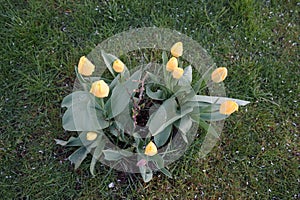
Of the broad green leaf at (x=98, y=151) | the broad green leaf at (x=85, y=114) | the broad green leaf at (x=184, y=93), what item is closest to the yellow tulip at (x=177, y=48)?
the broad green leaf at (x=184, y=93)

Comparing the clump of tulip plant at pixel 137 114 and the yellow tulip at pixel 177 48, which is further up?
the yellow tulip at pixel 177 48

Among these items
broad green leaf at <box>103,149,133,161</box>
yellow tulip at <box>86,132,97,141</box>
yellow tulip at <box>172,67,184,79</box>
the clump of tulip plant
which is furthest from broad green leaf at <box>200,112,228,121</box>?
yellow tulip at <box>86,132,97,141</box>

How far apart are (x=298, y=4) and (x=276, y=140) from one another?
3.46ft

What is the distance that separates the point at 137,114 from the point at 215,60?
30.9 inches

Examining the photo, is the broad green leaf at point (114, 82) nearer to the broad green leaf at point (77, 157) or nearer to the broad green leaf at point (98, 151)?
the broad green leaf at point (98, 151)

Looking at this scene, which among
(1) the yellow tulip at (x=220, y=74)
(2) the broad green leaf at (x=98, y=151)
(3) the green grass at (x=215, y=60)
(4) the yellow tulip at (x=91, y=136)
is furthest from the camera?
(3) the green grass at (x=215, y=60)

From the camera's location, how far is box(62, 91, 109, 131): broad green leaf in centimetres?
149

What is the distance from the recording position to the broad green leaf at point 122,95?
4.86ft

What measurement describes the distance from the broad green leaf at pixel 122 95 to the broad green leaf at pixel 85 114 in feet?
0.23

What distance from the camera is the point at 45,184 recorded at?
1.75m

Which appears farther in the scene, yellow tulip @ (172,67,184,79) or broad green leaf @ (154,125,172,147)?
broad green leaf @ (154,125,172,147)

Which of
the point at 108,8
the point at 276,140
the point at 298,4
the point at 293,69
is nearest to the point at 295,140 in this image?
the point at 276,140

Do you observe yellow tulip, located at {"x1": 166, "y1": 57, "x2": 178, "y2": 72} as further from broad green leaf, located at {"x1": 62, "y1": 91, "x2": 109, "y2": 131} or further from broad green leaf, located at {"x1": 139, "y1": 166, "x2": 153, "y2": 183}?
broad green leaf, located at {"x1": 139, "y1": 166, "x2": 153, "y2": 183}

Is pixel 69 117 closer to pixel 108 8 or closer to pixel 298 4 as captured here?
pixel 108 8
